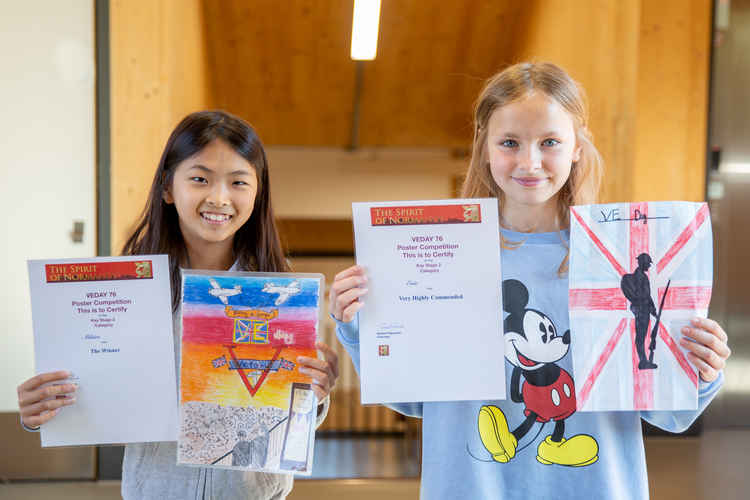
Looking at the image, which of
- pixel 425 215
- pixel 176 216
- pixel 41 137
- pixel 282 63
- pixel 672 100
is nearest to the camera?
pixel 425 215

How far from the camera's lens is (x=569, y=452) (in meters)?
1.16

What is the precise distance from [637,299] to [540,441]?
31 cm

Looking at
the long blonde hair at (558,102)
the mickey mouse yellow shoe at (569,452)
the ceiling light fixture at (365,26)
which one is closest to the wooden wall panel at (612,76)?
the ceiling light fixture at (365,26)

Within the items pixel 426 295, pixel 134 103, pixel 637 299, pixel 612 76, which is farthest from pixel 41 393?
pixel 612 76

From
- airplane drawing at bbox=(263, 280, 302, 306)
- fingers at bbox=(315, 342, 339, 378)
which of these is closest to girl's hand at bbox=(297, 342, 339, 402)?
fingers at bbox=(315, 342, 339, 378)

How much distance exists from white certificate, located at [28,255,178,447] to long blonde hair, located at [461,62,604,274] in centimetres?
69

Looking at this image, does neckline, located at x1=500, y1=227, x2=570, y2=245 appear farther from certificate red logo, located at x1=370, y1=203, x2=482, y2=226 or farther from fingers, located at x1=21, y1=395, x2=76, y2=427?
fingers, located at x1=21, y1=395, x2=76, y2=427

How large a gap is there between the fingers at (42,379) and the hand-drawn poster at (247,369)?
237mm

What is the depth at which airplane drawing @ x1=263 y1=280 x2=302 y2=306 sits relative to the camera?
1.26 m

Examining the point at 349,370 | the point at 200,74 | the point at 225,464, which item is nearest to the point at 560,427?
the point at 225,464

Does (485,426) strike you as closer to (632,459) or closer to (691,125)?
(632,459)

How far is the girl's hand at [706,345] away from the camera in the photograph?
1111 mm

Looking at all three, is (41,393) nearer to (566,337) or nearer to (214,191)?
(214,191)

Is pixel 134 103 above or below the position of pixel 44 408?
above
